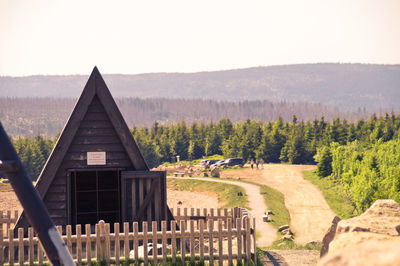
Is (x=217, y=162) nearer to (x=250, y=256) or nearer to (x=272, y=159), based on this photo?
(x=272, y=159)

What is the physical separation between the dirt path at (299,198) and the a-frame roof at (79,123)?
13.2 metres

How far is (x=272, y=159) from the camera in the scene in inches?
3076

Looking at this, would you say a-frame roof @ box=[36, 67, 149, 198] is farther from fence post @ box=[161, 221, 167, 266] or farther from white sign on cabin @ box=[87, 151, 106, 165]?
fence post @ box=[161, 221, 167, 266]

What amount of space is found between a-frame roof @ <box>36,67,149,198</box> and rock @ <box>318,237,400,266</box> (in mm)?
10202

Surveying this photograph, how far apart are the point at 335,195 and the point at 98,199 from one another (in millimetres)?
31441

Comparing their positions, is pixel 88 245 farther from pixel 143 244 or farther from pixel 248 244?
pixel 248 244

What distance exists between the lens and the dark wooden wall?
45.5 ft

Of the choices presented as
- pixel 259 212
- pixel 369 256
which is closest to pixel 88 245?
pixel 369 256

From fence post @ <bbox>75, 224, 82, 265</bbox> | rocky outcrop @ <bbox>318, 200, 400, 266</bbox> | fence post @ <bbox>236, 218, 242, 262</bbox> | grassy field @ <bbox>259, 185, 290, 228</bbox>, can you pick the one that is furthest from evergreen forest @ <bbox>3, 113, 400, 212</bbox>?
fence post @ <bbox>75, 224, 82, 265</bbox>

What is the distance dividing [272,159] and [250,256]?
2602 inches

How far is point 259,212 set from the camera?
35.3m

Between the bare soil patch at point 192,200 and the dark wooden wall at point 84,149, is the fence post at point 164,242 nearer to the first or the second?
the dark wooden wall at point 84,149

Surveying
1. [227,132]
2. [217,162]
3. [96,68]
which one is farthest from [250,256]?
[227,132]

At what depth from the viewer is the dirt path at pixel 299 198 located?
3030 centimetres
